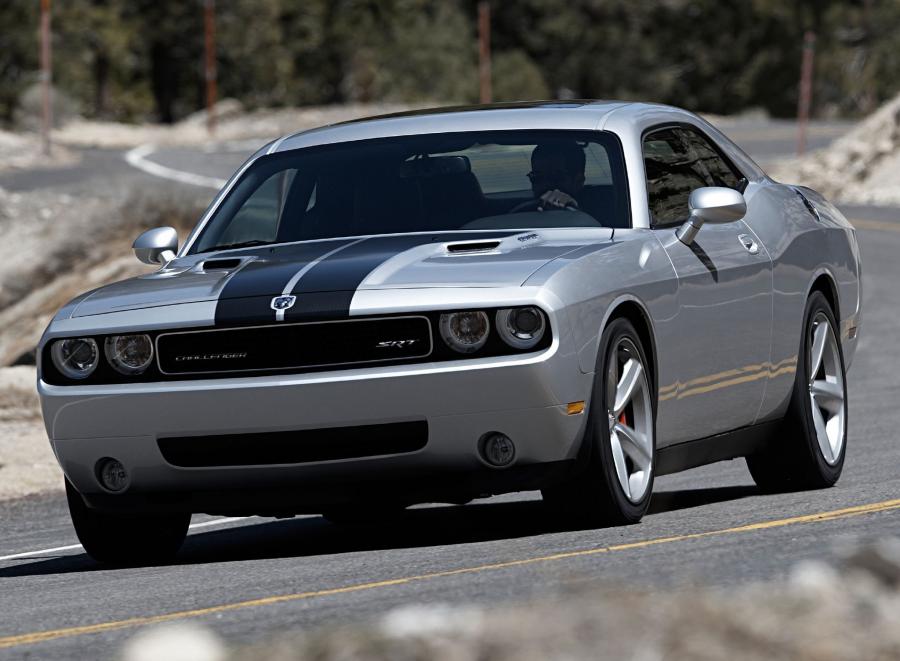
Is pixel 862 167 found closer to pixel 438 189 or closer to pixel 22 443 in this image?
pixel 22 443

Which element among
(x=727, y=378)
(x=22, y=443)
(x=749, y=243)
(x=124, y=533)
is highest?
(x=749, y=243)

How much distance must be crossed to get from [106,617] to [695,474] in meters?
5.48

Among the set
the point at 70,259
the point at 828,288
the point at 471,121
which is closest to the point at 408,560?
the point at 471,121

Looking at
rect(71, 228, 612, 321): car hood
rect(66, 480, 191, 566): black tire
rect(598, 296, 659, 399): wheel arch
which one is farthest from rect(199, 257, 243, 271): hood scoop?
rect(598, 296, 659, 399): wheel arch

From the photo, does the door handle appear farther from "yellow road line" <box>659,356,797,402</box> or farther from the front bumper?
the front bumper

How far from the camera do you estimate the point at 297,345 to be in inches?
276

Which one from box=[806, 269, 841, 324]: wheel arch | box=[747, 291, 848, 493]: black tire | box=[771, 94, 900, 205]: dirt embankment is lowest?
box=[771, 94, 900, 205]: dirt embankment

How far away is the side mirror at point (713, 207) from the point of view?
7918mm

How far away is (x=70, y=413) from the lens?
7.42 m

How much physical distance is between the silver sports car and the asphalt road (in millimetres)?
260

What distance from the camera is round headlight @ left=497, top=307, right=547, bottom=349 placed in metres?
6.86

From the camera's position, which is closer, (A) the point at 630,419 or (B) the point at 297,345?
(B) the point at 297,345

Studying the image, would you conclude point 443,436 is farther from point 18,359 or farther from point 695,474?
point 18,359

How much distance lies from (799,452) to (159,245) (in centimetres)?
284
